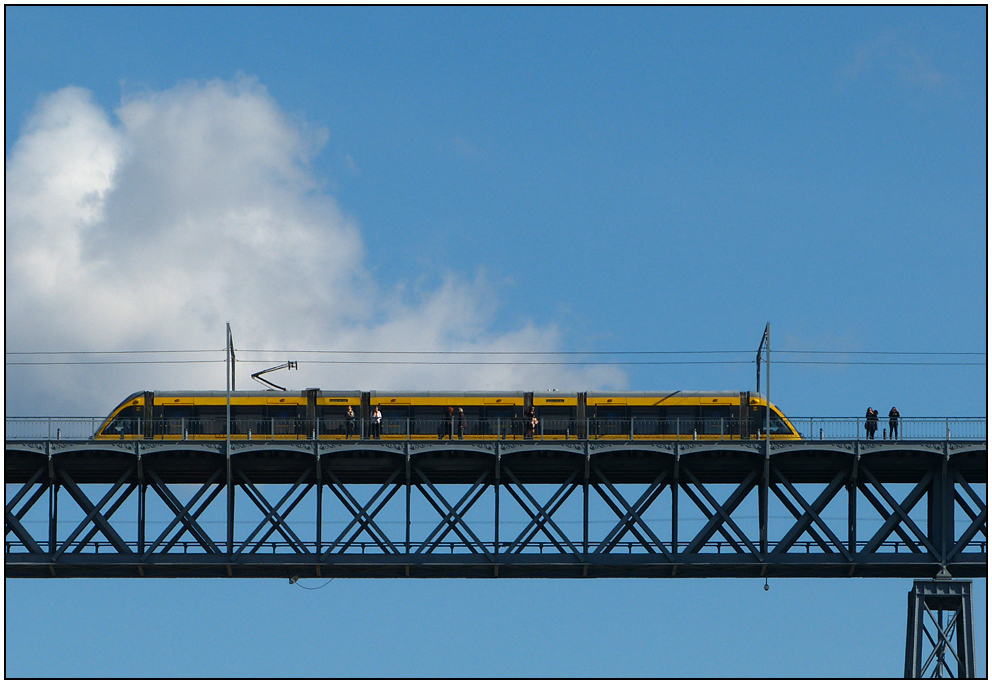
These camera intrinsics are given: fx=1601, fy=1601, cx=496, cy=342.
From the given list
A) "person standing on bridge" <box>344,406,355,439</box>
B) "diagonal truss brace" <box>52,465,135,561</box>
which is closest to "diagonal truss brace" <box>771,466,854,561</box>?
"person standing on bridge" <box>344,406,355,439</box>

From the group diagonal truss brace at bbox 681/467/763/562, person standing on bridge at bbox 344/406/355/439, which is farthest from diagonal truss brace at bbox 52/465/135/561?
diagonal truss brace at bbox 681/467/763/562

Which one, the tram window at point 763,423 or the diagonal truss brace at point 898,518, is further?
the tram window at point 763,423

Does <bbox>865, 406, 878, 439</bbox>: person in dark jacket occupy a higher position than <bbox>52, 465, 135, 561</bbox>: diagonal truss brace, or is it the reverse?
<bbox>865, 406, 878, 439</bbox>: person in dark jacket

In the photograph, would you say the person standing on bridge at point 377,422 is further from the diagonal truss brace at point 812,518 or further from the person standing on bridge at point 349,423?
the diagonal truss brace at point 812,518

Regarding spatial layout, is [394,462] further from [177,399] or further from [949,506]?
[949,506]

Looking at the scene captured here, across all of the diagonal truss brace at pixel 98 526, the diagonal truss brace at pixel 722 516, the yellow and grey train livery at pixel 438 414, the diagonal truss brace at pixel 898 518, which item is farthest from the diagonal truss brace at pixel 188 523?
the diagonal truss brace at pixel 898 518

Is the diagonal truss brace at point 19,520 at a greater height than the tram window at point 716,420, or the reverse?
the tram window at point 716,420

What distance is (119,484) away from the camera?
68000 millimetres

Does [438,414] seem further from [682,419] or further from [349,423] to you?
[682,419]

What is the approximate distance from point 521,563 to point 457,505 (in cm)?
361

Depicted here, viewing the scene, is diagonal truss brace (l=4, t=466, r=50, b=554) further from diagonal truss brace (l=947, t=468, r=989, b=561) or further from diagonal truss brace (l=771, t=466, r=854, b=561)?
diagonal truss brace (l=947, t=468, r=989, b=561)

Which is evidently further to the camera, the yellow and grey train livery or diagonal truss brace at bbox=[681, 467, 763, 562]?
the yellow and grey train livery

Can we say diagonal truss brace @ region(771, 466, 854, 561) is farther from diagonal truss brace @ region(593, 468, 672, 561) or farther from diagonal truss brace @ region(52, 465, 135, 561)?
diagonal truss brace @ region(52, 465, 135, 561)

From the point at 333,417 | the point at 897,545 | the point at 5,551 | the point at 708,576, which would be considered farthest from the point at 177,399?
the point at 897,545
